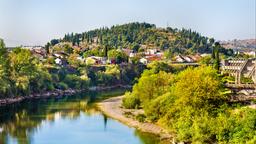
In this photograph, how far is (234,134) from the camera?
110 feet

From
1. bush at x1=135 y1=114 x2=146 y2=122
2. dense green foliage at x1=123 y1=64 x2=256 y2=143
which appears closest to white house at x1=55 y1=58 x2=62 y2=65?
bush at x1=135 y1=114 x2=146 y2=122

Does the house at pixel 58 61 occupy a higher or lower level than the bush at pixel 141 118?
higher

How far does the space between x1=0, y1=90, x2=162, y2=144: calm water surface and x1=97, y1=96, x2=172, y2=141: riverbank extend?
907 millimetres

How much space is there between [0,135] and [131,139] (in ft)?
40.4

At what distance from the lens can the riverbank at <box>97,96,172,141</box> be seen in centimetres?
4488

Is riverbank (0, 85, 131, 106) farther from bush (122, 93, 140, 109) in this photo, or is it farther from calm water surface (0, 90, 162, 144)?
bush (122, 93, 140, 109)

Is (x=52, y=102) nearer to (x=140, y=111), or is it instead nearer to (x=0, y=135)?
(x=140, y=111)

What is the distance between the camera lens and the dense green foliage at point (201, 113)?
3416 cm

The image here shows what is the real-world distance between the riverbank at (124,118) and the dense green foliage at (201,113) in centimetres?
79

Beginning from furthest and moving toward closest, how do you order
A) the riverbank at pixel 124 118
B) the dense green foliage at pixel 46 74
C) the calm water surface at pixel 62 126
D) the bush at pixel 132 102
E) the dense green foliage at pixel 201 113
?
the dense green foliage at pixel 46 74, the bush at pixel 132 102, the riverbank at pixel 124 118, the calm water surface at pixel 62 126, the dense green foliage at pixel 201 113

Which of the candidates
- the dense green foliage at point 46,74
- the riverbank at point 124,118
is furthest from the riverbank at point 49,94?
the riverbank at point 124,118

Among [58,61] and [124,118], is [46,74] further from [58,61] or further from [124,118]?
[124,118]

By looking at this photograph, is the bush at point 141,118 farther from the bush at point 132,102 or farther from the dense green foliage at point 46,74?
the dense green foliage at point 46,74

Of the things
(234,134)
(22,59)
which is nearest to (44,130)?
A: (234,134)
